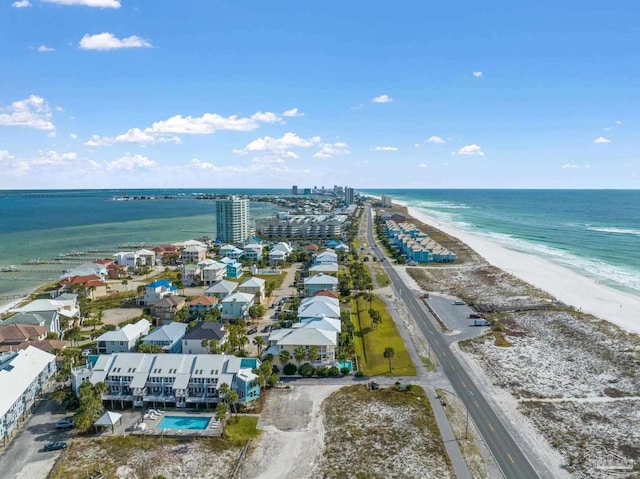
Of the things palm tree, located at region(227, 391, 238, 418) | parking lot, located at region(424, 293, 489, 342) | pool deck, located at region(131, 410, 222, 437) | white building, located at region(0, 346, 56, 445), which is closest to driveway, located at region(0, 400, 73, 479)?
white building, located at region(0, 346, 56, 445)

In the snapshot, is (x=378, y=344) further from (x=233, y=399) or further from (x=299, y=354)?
(x=233, y=399)

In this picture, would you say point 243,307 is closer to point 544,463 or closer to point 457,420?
point 457,420

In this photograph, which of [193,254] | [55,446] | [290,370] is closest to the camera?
[55,446]

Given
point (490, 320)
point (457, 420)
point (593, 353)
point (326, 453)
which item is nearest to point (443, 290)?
point (490, 320)

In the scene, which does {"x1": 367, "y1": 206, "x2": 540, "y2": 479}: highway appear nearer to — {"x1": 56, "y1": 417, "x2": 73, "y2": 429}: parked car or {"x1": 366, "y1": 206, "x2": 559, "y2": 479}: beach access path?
{"x1": 366, "y1": 206, "x2": 559, "y2": 479}: beach access path

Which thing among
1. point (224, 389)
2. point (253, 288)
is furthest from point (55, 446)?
point (253, 288)
